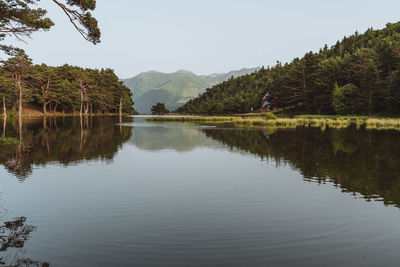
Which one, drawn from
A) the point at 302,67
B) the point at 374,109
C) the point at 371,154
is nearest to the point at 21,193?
the point at 371,154

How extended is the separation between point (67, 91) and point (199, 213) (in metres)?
105

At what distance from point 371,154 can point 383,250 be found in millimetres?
17583

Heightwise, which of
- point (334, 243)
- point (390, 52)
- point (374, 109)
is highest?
point (390, 52)

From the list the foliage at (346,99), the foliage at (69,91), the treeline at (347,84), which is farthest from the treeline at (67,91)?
the foliage at (346,99)

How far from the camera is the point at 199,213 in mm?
9797

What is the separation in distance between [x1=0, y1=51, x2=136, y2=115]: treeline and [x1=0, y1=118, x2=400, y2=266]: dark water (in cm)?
7367

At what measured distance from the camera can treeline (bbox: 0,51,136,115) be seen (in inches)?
3464

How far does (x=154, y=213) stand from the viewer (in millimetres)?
9773

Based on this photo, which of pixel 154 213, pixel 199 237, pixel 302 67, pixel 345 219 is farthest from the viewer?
pixel 302 67

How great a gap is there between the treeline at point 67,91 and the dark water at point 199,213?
73.7 metres

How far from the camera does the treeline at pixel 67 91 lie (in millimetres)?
87975

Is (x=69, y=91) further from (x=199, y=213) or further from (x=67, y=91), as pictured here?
(x=199, y=213)

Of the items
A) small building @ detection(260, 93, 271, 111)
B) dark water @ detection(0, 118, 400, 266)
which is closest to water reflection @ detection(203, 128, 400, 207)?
dark water @ detection(0, 118, 400, 266)

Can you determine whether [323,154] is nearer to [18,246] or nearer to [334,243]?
[334,243]
